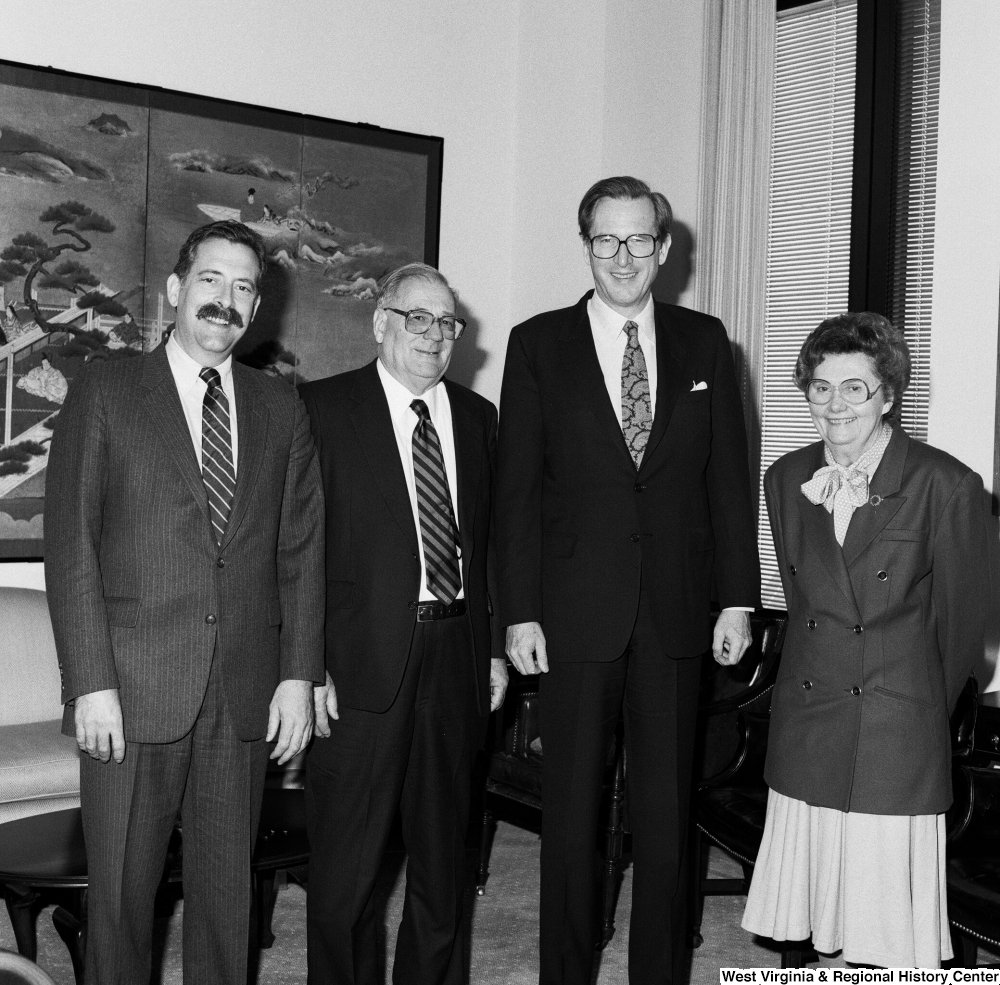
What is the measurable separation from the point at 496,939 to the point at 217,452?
6.67 feet

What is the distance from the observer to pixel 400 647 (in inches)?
111

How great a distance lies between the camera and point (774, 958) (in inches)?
145

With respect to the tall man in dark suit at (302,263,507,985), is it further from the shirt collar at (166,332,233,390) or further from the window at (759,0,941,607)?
the window at (759,0,941,607)

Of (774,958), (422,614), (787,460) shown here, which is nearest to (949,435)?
(787,460)

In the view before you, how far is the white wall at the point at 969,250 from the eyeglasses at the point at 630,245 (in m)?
1.56

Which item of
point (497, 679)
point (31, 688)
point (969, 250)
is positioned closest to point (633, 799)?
point (497, 679)

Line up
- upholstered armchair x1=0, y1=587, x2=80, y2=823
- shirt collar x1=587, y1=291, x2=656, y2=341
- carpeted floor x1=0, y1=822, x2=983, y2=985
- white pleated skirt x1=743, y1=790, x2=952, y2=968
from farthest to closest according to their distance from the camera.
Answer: upholstered armchair x1=0, y1=587, x2=80, y2=823
carpeted floor x1=0, y1=822, x2=983, y2=985
shirt collar x1=587, y1=291, x2=656, y2=341
white pleated skirt x1=743, y1=790, x2=952, y2=968

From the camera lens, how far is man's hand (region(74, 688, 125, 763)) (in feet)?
7.87

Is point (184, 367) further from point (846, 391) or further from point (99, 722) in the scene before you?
point (846, 391)

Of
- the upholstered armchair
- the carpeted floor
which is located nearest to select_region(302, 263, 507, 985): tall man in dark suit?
the carpeted floor

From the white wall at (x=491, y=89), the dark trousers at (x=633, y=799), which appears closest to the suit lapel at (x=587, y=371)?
the dark trousers at (x=633, y=799)

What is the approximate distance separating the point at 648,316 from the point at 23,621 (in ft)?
8.72

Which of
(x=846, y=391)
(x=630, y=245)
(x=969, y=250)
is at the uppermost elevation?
(x=969, y=250)

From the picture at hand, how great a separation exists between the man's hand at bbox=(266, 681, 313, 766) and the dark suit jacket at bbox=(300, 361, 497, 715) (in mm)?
178
